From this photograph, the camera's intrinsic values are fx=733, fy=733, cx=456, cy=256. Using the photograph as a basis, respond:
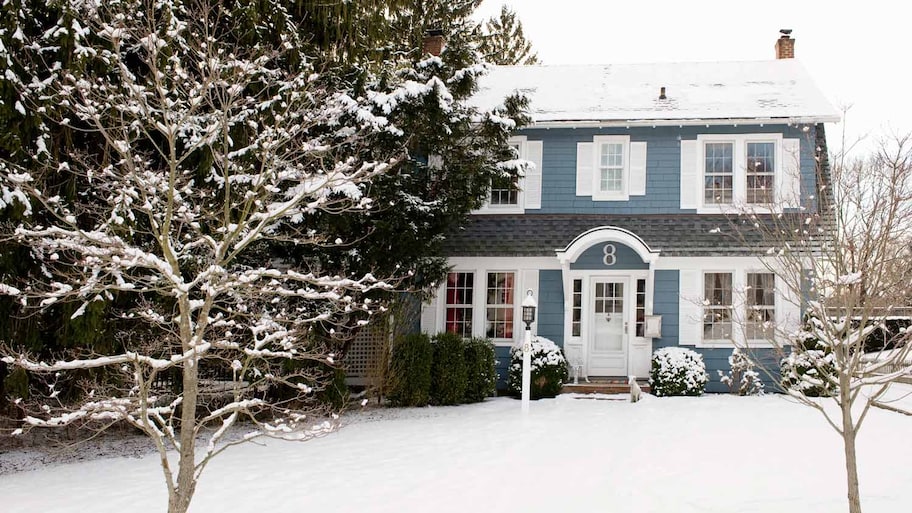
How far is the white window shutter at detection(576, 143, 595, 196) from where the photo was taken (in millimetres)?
15180

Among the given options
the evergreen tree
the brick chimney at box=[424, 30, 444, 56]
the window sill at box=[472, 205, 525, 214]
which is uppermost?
the evergreen tree

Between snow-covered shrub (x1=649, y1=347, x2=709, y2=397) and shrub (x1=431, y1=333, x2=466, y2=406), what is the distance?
11.9 ft

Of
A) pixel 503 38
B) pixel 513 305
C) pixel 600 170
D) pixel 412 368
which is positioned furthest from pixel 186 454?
pixel 503 38

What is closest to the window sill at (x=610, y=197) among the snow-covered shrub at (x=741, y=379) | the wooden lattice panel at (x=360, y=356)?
the snow-covered shrub at (x=741, y=379)

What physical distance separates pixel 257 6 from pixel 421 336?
20.0ft

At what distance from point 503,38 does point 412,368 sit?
18.9 metres

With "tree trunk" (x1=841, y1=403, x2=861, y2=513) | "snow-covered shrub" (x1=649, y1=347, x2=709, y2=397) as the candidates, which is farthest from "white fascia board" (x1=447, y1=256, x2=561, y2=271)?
"tree trunk" (x1=841, y1=403, x2=861, y2=513)

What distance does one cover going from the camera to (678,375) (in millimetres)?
13492

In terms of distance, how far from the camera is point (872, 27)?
17.0 metres

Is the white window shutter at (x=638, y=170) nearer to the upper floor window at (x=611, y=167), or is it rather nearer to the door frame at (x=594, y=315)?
the upper floor window at (x=611, y=167)

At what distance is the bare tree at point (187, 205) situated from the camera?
566 centimetres

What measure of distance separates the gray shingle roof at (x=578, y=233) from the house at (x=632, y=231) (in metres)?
0.02

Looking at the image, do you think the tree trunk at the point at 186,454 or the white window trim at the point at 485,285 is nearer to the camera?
the tree trunk at the point at 186,454

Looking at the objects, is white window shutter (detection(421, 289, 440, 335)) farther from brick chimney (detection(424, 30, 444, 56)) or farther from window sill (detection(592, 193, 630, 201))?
brick chimney (detection(424, 30, 444, 56))
